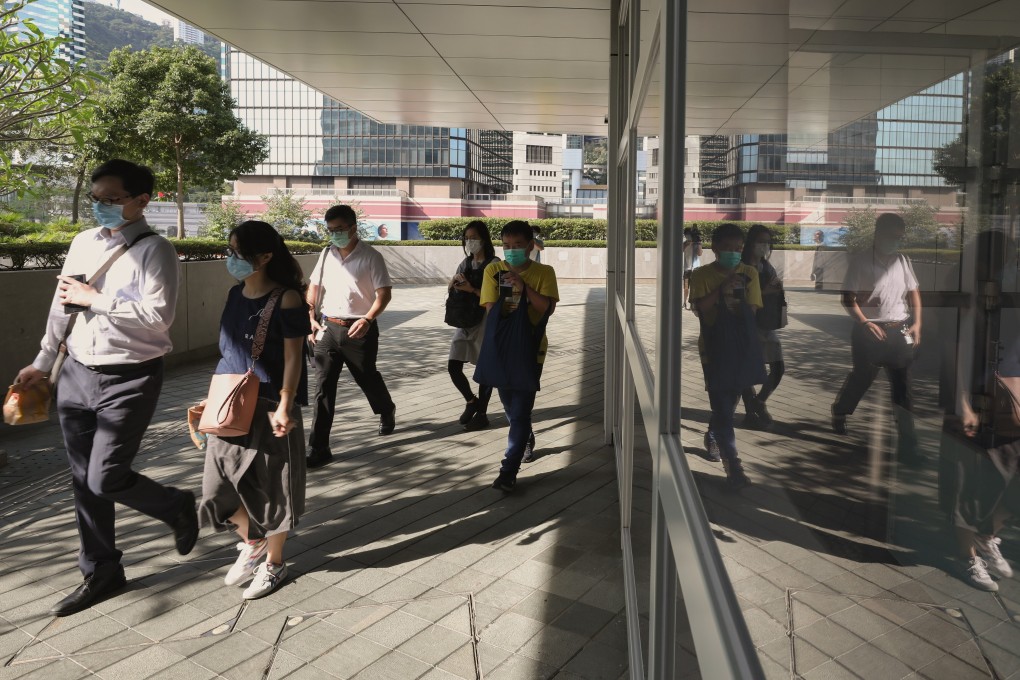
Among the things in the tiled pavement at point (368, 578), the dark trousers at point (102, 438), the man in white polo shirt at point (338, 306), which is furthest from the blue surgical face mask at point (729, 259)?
the man in white polo shirt at point (338, 306)

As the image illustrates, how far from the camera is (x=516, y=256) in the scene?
5.22 m

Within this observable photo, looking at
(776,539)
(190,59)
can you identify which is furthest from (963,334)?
(190,59)

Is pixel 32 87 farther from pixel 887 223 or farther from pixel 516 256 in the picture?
pixel 887 223

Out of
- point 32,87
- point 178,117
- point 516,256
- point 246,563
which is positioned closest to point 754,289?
point 246,563

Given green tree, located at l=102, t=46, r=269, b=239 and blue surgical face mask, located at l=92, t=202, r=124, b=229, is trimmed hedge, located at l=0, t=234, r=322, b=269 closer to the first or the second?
blue surgical face mask, located at l=92, t=202, r=124, b=229

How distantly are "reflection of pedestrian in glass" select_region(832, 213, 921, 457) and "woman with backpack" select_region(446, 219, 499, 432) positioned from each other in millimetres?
5961

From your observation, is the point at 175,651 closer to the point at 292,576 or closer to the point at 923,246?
the point at 292,576

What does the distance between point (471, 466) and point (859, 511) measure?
5.36 meters

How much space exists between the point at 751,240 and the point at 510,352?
4.28m

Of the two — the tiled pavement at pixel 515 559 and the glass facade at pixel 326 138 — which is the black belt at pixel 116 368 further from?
the glass facade at pixel 326 138

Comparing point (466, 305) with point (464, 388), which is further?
point (464, 388)

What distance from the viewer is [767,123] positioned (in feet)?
2.37

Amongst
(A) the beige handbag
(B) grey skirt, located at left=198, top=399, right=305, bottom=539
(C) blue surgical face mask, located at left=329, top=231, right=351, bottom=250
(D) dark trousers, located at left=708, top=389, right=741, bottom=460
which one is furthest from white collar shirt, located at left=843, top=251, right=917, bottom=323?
(C) blue surgical face mask, located at left=329, top=231, right=351, bottom=250

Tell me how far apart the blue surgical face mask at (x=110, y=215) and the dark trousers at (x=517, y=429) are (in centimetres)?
235
